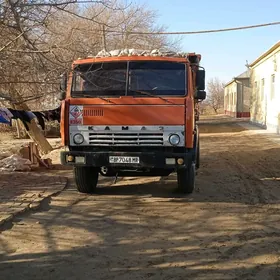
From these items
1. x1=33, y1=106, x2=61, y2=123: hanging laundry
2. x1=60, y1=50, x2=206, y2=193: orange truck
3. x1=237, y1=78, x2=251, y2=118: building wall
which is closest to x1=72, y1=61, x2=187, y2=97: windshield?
x1=60, y1=50, x2=206, y2=193: orange truck

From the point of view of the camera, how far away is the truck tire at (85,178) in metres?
8.41

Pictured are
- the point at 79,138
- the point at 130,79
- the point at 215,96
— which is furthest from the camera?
the point at 215,96

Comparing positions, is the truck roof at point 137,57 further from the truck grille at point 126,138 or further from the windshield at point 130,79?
the truck grille at point 126,138

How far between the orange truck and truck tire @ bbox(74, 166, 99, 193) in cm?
62

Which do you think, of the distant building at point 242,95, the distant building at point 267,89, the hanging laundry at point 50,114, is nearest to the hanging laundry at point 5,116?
the hanging laundry at point 50,114

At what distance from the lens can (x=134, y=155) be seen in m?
7.53

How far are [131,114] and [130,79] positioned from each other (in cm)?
77

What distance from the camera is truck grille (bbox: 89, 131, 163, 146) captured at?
751 cm

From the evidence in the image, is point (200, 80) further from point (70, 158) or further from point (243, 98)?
point (243, 98)

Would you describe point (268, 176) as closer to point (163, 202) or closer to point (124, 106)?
point (163, 202)

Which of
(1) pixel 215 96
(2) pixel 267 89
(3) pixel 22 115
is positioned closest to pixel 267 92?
(2) pixel 267 89

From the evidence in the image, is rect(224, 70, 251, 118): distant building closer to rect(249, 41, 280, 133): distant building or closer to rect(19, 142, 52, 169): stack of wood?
rect(249, 41, 280, 133): distant building

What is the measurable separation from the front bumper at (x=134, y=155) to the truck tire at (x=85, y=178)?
0.64 metres

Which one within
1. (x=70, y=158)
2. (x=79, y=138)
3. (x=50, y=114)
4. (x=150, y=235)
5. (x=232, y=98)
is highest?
(x=232, y=98)
